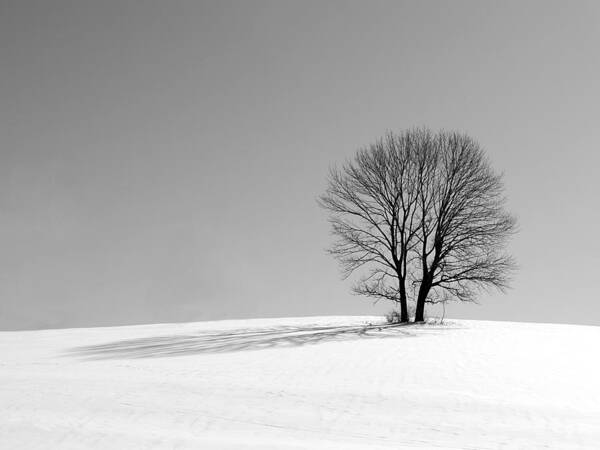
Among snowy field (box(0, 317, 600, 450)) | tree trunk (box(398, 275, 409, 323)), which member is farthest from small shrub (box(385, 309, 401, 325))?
snowy field (box(0, 317, 600, 450))

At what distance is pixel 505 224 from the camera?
2783 cm

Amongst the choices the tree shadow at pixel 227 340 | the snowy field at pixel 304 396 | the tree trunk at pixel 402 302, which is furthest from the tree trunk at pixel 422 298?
the snowy field at pixel 304 396

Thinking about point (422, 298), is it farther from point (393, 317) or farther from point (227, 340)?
point (227, 340)

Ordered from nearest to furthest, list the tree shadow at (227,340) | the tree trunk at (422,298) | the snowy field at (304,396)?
the snowy field at (304,396) → the tree shadow at (227,340) → the tree trunk at (422,298)

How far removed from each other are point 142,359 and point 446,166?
61.8ft

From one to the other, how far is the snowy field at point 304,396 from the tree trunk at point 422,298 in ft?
29.6

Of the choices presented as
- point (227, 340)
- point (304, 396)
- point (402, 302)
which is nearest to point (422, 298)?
point (402, 302)

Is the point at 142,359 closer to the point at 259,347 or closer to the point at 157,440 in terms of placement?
the point at 259,347

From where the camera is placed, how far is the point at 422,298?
91.1ft

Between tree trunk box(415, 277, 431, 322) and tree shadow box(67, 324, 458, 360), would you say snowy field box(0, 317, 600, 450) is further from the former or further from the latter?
tree trunk box(415, 277, 431, 322)

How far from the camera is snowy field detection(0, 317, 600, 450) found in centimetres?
828

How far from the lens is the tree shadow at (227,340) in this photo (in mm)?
17266

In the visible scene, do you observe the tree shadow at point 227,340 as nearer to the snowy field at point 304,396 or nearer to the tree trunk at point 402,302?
the snowy field at point 304,396

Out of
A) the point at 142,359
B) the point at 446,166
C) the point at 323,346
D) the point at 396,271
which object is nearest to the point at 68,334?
the point at 142,359
